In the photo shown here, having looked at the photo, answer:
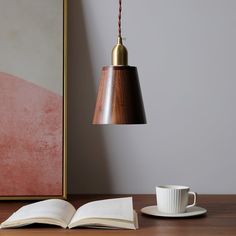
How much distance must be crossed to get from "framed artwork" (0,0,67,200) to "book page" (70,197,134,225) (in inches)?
12.5

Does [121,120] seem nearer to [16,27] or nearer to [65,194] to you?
[65,194]

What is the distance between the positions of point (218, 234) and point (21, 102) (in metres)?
0.81

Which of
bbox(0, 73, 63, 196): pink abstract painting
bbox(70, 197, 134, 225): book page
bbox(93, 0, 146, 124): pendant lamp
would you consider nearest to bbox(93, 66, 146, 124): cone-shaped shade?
bbox(93, 0, 146, 124): pendant lamp

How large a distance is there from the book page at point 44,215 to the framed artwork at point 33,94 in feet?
0.91

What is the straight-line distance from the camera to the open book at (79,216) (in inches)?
51.1

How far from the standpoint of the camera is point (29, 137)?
5.72ft

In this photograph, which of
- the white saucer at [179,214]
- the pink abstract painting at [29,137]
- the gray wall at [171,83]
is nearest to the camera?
the white saucer at [179,214]

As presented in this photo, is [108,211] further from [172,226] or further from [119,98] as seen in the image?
[119,98]

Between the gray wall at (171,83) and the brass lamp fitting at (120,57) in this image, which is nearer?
the brass lamp fitting at (120,57)

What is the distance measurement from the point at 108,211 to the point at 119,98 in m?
0.32

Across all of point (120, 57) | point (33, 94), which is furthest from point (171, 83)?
point (120, 57)

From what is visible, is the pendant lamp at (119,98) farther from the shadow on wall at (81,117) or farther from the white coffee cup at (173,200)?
the shadow on wall at (81,117)

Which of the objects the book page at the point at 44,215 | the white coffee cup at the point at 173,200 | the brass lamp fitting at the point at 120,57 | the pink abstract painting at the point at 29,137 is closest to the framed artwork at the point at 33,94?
the pink abstract painting at the point at 29,137

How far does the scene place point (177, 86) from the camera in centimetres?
184
